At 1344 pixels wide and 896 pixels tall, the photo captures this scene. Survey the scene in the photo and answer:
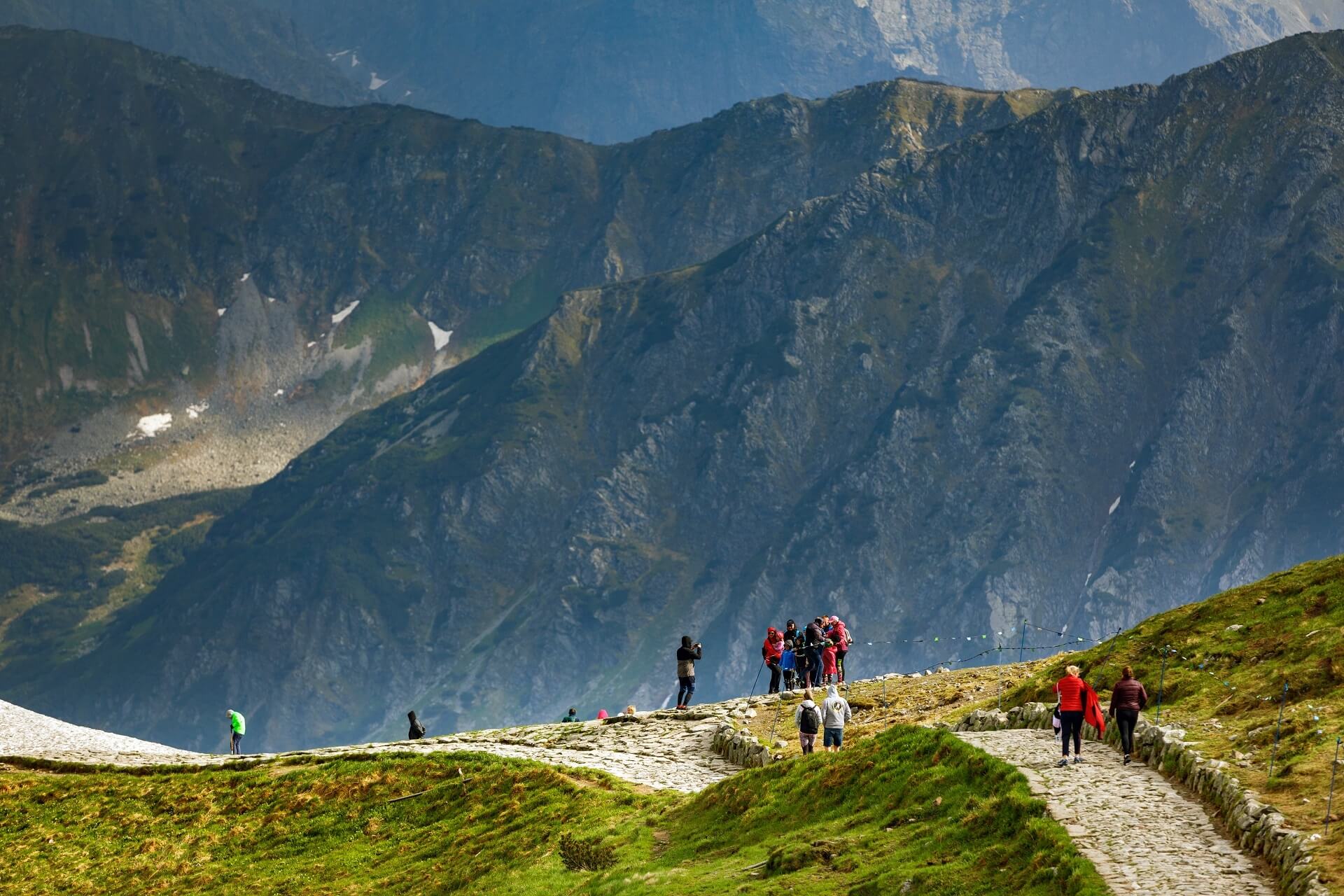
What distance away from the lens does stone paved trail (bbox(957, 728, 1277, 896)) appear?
95.5 ft

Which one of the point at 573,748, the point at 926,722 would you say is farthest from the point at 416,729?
the point at 926,722

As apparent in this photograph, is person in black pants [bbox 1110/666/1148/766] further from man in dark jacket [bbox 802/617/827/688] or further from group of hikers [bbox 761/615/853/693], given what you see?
man in dark jacket [bbox 802/617/827/688]

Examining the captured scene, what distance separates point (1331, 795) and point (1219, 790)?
3.01 meters

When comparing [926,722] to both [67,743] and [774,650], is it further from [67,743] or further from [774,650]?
[67,743]

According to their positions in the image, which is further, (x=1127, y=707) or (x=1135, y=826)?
(x=1127, y=707)

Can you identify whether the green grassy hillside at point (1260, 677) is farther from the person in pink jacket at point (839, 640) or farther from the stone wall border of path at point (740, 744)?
the person in pink jacket at point (839, 640)

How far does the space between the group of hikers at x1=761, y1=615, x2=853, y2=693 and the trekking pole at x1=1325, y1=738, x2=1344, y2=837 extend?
27345mm

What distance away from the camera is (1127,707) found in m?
38.6

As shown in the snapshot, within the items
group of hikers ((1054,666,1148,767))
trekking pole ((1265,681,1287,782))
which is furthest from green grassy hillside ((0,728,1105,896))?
trekking pole ((1265,681,1287,782))

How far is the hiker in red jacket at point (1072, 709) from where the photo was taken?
3825 cm

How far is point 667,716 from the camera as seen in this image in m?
62.3

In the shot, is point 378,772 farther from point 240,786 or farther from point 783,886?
point 783,886

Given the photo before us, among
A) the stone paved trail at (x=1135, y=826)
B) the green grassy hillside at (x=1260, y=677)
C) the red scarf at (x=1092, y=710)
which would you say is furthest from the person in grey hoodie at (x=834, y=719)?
the red scarf at (x=1092, y=710)

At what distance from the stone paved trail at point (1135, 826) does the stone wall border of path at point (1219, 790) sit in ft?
1.06
